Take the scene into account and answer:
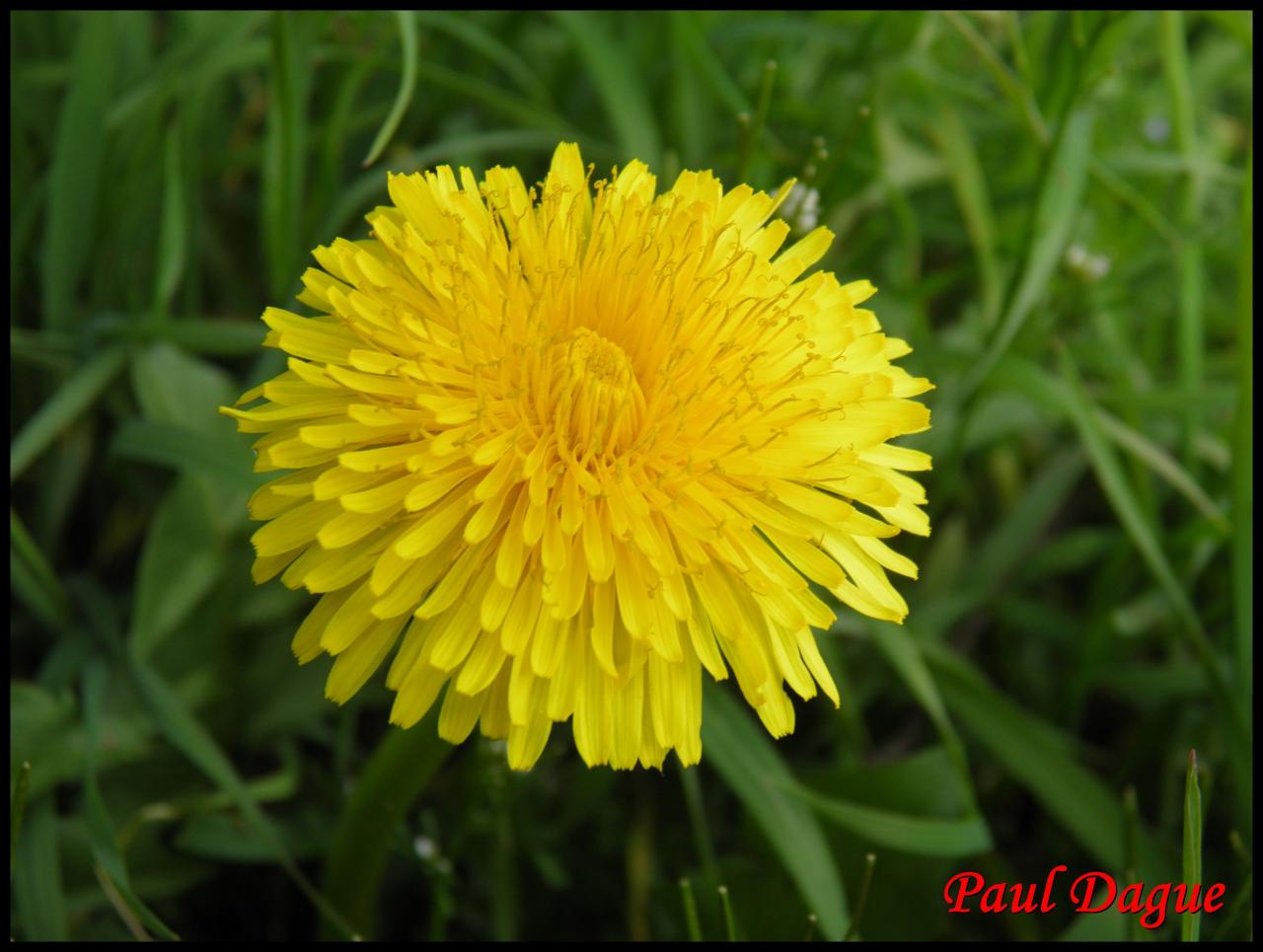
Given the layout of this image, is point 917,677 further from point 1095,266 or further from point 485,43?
point 485,43

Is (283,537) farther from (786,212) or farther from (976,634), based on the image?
(976,634)

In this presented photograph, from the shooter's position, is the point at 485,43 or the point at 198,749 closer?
the point at 198,749

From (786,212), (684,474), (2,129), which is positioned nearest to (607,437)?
(684,474)

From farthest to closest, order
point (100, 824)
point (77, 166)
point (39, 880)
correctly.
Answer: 1. point (77, 166)
2. point (39, 880)
3. point (100, 824)

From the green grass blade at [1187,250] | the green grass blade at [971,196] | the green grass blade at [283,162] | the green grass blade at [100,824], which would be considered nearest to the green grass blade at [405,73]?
the green grass blade at [283,162]

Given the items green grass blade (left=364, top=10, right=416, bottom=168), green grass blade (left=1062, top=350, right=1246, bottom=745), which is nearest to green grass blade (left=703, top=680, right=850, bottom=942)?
green grass blade (left=1062, top=350, right=1246, bottom=745)

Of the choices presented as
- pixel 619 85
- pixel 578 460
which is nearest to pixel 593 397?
pixel 578 460

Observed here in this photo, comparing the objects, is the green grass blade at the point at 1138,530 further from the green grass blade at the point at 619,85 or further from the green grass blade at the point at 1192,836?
the green grass blade at the point at 619,85

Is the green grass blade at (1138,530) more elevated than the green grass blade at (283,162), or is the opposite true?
the green grass blade at (283,162)
